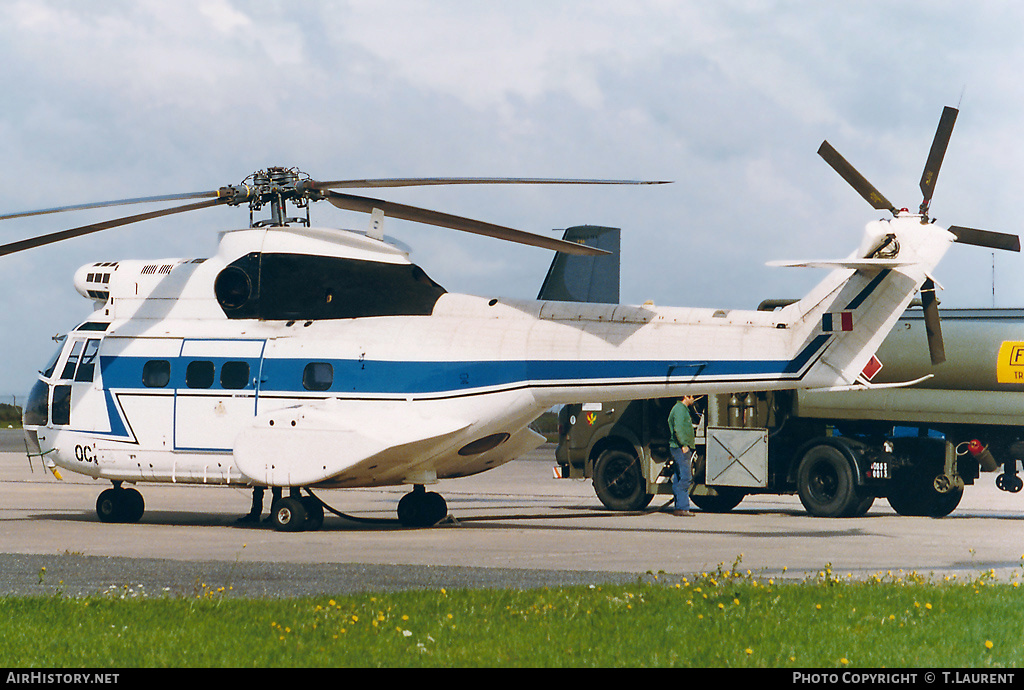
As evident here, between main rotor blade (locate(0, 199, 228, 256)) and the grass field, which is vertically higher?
main rotor blade (locate(0, 199, 228, 256))

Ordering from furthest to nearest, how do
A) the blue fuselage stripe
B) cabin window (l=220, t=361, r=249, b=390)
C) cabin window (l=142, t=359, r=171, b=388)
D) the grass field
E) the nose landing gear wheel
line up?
cabin window (l=142, t=359, r=171, b=388), cabin window (l=220, t=361, r=249, b=390), the nose landing gear wheel, the blue fuselage stripe, the grass field

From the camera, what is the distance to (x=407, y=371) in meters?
16.2

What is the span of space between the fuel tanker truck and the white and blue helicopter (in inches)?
149

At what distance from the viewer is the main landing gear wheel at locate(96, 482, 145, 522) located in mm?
18109

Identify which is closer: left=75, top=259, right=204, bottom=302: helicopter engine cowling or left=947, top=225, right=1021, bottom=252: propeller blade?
left=947, top=225, right=1021, bottom=252: propeller blade

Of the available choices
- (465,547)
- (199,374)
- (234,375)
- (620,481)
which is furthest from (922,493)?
(199,374)

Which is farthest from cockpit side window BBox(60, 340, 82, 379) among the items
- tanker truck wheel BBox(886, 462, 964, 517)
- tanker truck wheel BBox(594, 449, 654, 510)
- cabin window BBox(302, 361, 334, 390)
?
tanker truck wheel BBox(886, 462, 964, 517)

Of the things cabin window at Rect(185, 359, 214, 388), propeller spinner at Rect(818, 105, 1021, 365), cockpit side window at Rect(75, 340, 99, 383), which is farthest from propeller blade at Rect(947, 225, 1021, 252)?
cockpit side window at Rect(75, 340, 99, 383)

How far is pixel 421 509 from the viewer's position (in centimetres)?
1770

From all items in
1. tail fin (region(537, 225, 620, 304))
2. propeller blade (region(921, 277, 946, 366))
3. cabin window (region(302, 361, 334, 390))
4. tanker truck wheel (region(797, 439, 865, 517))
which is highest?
tail fin (region(537, 225, 620, 304))

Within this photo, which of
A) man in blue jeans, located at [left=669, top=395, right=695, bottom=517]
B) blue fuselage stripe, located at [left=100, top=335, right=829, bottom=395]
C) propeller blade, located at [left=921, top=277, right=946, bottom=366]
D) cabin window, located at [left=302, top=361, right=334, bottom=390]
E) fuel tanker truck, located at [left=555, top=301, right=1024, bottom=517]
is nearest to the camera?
propeller blade, located at [left=921, top=277, right=946, bottom=366]

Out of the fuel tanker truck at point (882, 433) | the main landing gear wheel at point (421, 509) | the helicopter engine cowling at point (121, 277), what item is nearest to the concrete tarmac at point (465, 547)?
the main landing gear wheel at point (421, 509)

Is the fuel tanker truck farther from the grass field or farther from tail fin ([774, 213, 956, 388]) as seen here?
the grass field

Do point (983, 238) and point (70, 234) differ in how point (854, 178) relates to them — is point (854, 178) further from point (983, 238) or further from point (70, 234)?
point (70, 234)
